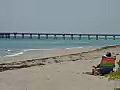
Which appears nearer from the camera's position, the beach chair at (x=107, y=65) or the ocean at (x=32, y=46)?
the beach chair at (x=107, y=65)

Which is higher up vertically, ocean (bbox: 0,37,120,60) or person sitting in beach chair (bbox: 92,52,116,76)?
person sitting in beach chair (bbox: 92,52,116,76)

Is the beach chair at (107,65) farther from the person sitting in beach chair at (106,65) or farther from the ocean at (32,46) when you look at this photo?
the ocean at (32,46)

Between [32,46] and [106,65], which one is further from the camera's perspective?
[32,46]

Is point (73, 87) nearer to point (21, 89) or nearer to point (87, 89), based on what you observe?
point (87, 89)

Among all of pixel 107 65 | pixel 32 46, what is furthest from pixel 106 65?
pixel 32 46

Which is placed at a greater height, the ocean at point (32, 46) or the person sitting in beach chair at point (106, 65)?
the person sitting in beach chair at point (106, 65)

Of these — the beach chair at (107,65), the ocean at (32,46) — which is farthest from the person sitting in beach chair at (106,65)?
the ocean at (32,46)

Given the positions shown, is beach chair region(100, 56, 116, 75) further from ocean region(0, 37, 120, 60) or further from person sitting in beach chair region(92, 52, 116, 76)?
ocean region(0, 37, 120, 60)

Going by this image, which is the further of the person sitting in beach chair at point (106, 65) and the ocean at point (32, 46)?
the ocean at point (32, 46)

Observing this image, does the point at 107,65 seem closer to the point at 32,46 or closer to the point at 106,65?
the point at 106,65

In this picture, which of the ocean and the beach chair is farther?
the ocean

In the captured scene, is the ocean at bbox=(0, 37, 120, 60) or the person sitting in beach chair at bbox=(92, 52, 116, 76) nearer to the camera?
the person sitting in beach chair at bbox=(92, 52, 116, 76)

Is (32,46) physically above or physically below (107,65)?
below

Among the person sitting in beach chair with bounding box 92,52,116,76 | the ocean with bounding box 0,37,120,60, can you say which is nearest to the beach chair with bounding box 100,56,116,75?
the person sitting in beach chair with bounding box 92,52,116,76
